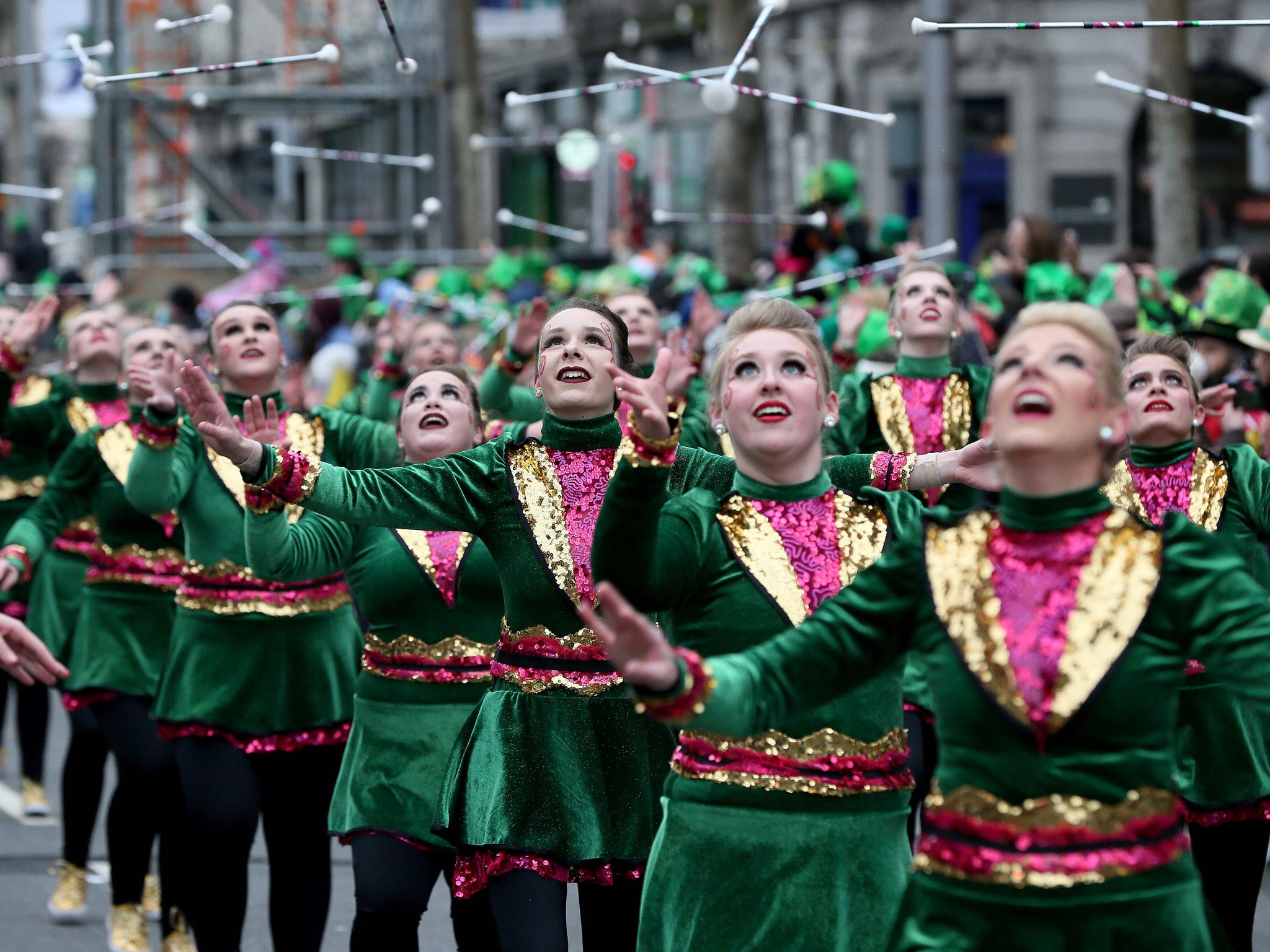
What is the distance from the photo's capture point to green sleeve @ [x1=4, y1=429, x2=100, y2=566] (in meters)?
6.82

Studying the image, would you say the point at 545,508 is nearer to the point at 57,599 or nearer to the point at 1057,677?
the point at 1057,677

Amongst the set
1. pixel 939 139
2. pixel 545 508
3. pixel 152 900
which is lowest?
pixel 152 900

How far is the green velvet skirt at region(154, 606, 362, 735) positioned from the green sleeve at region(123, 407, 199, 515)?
0.38 meters

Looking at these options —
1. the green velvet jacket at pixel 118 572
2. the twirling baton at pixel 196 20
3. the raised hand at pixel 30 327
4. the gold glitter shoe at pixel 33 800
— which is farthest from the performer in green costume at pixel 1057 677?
the gold glitter shoe at pixel 33 800

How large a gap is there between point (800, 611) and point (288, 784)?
2613 millimetres

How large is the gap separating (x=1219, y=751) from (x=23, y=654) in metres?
2.91

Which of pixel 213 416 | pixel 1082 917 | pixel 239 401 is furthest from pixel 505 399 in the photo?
pixel 1082 917

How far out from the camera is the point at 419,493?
4.98 m

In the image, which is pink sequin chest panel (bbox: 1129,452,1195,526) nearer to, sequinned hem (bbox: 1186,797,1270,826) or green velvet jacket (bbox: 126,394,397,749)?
sequinned hem (bbox: 1186,797,1270,826)

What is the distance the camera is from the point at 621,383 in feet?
12.7

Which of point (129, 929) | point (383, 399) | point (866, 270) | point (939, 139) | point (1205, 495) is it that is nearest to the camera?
point (1205, 495)

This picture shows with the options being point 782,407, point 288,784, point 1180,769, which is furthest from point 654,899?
point 288,784

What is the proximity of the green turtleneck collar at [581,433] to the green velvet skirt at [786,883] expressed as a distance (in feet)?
3.81

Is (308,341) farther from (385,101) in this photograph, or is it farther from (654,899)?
(654,899)
